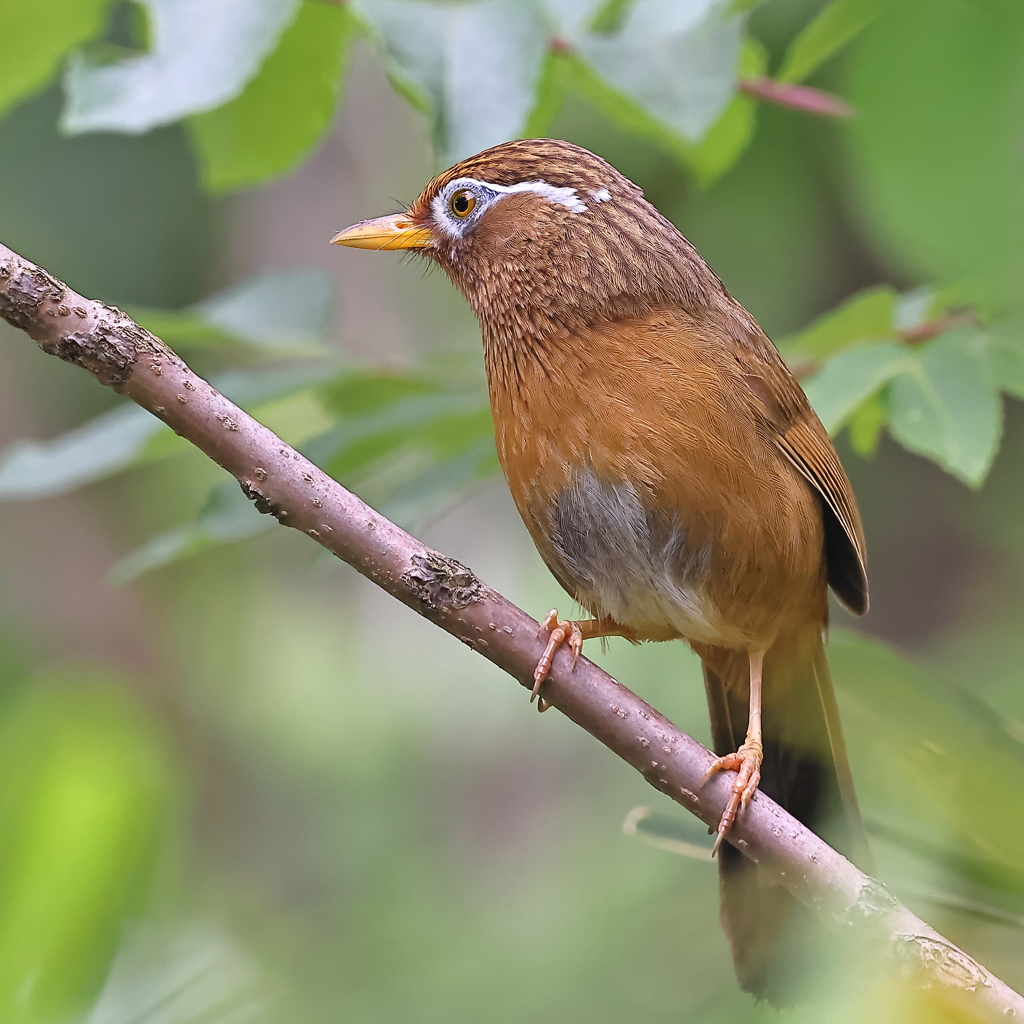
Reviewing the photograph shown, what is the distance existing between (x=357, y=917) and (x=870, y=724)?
2.62m

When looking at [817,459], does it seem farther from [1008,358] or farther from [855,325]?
[1008,358]

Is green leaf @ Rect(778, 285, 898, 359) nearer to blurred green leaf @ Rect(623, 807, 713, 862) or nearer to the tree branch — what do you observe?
the tree branch

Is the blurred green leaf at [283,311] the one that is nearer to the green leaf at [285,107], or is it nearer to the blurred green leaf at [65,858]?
the green leaf at [285,107]

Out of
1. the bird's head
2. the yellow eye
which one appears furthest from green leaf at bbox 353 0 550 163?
the yellow eye

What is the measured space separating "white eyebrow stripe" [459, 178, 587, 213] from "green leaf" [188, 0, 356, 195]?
1.54ft

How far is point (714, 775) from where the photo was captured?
2.29 m

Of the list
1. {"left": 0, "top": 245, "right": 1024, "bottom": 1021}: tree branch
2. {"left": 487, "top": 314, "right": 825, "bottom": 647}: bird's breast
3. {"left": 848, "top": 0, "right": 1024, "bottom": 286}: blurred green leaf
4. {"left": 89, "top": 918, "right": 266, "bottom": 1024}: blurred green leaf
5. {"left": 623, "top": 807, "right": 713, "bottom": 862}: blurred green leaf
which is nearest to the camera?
{"left": 848, "top": 0, "right": 1024, "bottom": 286}: blurred green leaf

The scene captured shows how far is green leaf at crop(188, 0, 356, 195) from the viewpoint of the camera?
2.64 metres

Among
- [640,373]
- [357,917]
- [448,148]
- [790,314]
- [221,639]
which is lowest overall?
[221,639]

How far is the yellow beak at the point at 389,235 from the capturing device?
9.83 ft

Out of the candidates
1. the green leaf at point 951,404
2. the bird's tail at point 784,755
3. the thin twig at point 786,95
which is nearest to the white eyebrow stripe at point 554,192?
the thin twig at point 786,95

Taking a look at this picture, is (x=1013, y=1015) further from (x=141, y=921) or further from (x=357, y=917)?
(x=357, y=917)

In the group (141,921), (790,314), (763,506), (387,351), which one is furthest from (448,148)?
(387,351)

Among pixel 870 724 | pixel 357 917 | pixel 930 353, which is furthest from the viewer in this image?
pixel 357 917
